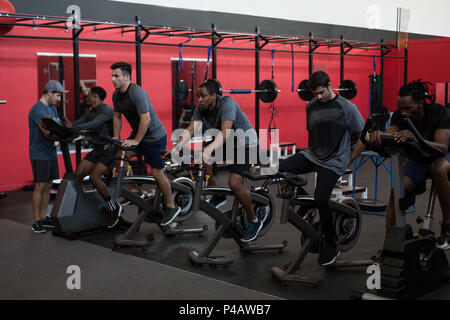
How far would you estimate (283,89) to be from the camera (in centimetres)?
1059

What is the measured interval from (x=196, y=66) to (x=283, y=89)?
2.37 meters

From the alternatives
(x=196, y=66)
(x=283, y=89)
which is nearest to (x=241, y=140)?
(x=196, y=66)

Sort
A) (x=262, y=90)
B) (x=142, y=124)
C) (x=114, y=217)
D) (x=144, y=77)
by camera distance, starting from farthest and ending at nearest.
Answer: (x=144, y=77), (x=262, y=90), (x=114, y=217), (x=142, y=124)

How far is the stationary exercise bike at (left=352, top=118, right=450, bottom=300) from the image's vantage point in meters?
3.02

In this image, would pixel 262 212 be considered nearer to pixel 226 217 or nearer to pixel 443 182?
pixel 226 217

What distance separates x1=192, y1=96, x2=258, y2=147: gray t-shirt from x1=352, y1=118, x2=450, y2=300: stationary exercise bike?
1231 millimetres

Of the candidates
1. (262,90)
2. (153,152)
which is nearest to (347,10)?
(262,90)

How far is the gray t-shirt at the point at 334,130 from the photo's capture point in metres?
3.73

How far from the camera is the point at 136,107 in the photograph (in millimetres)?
4629

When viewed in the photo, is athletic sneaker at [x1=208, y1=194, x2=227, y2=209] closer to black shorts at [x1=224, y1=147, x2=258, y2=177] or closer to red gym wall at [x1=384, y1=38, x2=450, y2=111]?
black shorts at [x1=224, y1=147, x2=258, y2=177]

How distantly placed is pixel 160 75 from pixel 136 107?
3.95 meters

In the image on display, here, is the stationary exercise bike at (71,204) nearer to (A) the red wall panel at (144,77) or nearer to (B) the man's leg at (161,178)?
(B) the man's leg at (161,178)

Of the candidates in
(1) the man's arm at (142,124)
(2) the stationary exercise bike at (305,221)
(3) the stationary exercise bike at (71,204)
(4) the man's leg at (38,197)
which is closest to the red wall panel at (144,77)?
(4) the man's leg at (38,197)

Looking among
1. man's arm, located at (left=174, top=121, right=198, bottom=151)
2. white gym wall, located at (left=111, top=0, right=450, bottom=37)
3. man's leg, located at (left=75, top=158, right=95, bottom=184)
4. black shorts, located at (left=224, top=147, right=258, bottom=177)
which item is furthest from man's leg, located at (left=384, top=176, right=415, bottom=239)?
white gym wall, located at (left=111, top=0, right=450, bottom=37)
